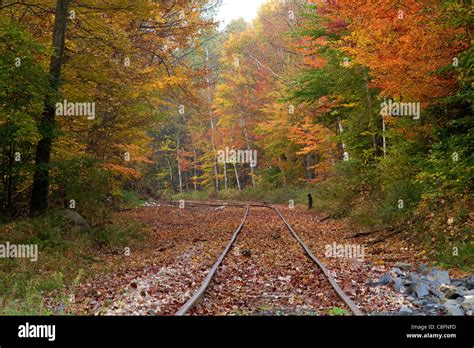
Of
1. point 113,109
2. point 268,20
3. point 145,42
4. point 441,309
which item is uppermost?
point 268,20

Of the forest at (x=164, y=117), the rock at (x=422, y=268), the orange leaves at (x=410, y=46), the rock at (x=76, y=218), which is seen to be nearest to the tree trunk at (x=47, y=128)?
the forest at (x=164, y=117)

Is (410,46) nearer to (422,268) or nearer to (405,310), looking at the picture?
(422,268)

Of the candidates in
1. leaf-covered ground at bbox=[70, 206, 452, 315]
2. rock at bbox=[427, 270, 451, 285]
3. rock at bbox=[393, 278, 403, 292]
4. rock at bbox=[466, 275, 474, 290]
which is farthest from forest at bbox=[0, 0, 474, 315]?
rock at bbox=[393, 278, 403, 292]

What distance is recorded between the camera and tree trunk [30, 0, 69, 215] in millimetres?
13570

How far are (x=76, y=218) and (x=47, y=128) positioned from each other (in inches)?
113

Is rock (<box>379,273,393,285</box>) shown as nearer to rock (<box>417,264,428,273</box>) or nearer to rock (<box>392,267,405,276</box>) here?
rock (<box>392,267,405,276</box>)

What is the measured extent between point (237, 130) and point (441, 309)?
40864 mm

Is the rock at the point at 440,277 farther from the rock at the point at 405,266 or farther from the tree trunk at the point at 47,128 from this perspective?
the tree trunk at the point at 47,128

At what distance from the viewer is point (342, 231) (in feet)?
56.6

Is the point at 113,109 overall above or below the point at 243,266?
above

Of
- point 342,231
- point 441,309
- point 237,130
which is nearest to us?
point 441,309

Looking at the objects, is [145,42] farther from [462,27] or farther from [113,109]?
[462,27]

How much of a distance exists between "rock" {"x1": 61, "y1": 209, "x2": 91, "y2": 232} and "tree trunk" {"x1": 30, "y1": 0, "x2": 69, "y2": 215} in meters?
0.69
